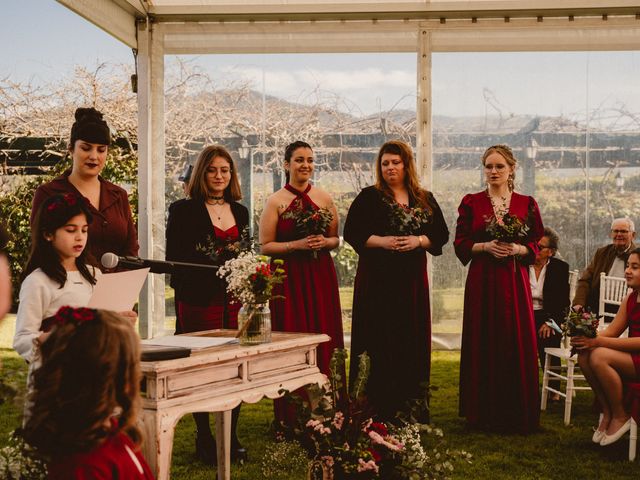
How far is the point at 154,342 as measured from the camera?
11.8 feet

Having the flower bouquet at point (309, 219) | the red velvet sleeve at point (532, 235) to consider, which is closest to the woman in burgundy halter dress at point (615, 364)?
the red velvet sleeve at point (532, 235)

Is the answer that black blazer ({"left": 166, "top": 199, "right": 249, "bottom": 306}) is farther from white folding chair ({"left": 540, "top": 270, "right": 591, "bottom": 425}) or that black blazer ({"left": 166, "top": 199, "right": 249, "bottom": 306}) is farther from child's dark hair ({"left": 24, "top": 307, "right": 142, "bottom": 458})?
child's dark hair ({"left": 24, "top": 307, "right": 142, "bottom": 458})

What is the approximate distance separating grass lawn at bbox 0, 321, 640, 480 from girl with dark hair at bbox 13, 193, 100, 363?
1377 millimetres

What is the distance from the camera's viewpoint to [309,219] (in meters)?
5.37

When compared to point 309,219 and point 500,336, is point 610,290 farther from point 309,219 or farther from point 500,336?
point 309,219

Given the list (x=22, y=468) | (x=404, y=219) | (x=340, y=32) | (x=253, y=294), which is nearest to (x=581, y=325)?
(x=404, y=219)

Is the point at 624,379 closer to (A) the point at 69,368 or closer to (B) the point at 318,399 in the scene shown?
(B) the point at 318,399

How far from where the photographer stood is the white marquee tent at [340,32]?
7945mm

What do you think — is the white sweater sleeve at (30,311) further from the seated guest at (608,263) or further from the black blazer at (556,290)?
the seated guest at (608,263)

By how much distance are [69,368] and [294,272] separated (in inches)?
135

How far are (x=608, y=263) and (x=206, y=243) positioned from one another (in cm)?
387

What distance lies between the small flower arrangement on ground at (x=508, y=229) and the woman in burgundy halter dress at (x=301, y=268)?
40.6 inches

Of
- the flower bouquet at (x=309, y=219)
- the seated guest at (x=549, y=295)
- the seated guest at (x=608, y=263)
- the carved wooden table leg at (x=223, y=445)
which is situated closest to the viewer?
the carved wooden table leg at (x=223, y=445)

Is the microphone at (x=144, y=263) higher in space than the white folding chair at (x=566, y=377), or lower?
higher
